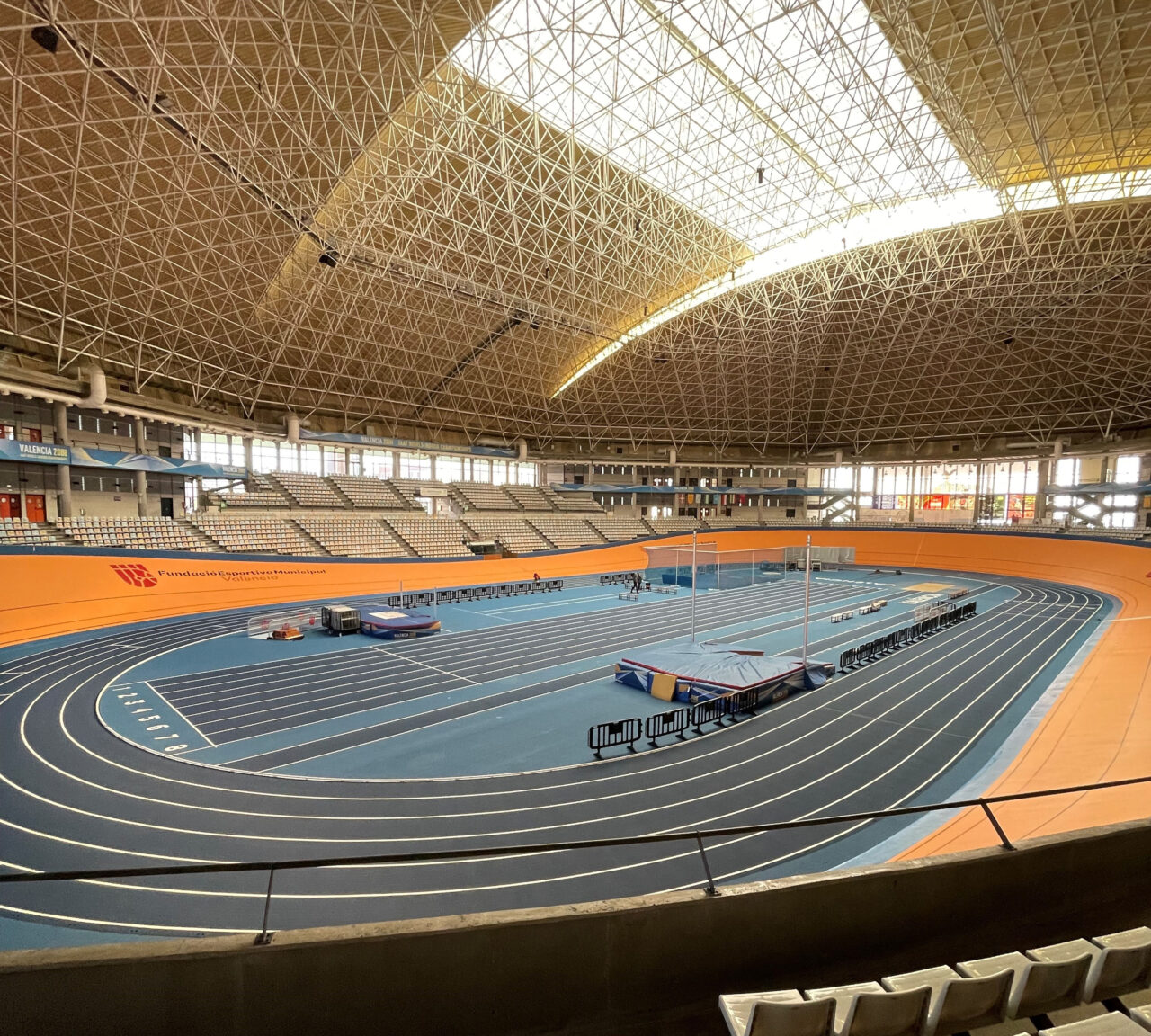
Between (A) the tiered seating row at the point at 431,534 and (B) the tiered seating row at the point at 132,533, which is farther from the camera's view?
(A) the tiered seating row at the point at 431,534

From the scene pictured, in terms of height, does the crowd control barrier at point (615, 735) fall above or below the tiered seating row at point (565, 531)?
below

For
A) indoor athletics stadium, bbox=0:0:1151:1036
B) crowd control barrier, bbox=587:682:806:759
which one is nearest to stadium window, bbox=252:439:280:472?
indoor athletics stadium, bbox=0:0:1151:1036

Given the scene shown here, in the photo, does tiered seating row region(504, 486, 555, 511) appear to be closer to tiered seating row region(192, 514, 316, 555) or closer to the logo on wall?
tiered seating row region(192, 514, 316, 555)

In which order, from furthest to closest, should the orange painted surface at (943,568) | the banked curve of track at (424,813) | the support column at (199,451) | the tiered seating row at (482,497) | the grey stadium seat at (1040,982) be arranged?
the tiered seating row at (482,497)
the support column at (199,451)
the orange painted surface at (943,568)
the banked curve of track at (424,813)
the grey stadium seat at (1040,982)

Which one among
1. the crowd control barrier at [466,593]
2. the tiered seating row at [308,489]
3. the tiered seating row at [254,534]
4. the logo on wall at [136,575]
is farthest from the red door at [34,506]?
the crowd control barrier at [466,593]

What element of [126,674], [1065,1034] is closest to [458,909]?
[1065,1034]

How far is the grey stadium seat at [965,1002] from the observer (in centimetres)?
276

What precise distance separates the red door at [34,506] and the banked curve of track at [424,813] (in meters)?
17.8

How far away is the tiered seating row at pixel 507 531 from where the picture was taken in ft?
127

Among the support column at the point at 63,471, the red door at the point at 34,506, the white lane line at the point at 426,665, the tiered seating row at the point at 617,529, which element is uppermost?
the support column at the point at 63,471

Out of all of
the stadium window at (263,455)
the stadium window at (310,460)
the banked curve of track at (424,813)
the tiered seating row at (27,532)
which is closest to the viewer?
the banked curve of track at (424,813)

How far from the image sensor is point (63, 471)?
25.4 meters

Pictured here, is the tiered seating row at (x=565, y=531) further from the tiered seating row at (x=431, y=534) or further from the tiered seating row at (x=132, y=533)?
the tiered seating row at (x=132, y=533)

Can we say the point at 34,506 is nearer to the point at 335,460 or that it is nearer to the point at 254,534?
the point at 254,534
